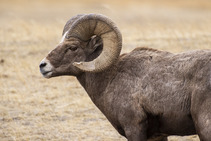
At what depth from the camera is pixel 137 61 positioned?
350 inches

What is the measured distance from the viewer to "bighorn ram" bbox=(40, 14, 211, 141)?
7941 millimetres

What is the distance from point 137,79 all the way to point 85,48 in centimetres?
113

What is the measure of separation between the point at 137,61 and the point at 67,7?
123 ft

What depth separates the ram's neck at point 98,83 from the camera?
9.02 metres

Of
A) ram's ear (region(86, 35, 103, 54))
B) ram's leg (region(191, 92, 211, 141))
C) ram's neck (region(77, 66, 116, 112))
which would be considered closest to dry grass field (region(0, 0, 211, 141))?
ram's neck (region(77, 66, 116, 112))

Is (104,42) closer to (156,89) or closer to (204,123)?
(156,89)

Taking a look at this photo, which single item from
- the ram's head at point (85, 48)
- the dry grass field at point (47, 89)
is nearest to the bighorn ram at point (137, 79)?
the ram's head at point (85, 48)

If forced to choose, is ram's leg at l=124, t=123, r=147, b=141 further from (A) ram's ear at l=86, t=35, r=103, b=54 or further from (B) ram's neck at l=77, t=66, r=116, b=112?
(A) ram's ear at l=86, t=35, r=103, b=54

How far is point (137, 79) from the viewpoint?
866 centimetres

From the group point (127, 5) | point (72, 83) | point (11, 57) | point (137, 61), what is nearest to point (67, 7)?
point (127, 5)

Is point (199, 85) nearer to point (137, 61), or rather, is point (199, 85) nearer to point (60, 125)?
point (137, 61)

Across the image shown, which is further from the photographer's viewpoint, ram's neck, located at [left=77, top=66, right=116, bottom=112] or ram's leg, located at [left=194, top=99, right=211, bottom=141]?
ram's neck, located at [left=77, top=66, right=116, bottom=112]

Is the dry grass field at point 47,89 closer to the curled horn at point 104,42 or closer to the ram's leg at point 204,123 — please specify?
the curled horn at point 104,42

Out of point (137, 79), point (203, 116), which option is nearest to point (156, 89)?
point (137, 79)
